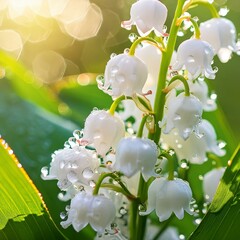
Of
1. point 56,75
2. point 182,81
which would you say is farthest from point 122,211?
point 56,75

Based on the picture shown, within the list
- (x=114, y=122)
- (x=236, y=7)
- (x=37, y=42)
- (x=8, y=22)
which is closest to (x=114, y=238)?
(x=114, y=122)

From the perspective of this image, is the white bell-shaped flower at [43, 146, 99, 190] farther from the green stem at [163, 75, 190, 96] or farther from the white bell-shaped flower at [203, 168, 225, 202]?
the white bell-shaped flower at [203, 168, 225, 202]

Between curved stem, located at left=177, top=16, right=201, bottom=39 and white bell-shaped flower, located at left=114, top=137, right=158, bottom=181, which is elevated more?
curved stem, located at left=177, top=16, right=201, bottom=39

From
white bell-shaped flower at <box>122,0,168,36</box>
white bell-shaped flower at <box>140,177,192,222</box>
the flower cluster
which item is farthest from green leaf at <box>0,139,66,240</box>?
white bell-shaped flower at <box>122,0,168,36</box>

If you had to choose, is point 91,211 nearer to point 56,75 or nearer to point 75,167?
point 75,167

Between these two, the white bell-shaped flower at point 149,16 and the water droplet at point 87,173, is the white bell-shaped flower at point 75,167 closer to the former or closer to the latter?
the water droplet at point 87,173

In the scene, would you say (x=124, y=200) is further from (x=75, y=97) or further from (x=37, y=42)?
(x=37, y=42)

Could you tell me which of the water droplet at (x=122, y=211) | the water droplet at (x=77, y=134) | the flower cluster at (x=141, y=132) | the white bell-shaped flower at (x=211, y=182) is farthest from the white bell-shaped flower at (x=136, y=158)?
the white bell-shaped flower at (x=211, y=182)
